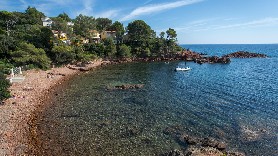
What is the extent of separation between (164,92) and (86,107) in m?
16.7

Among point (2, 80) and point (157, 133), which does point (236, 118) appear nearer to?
point (157, 133)

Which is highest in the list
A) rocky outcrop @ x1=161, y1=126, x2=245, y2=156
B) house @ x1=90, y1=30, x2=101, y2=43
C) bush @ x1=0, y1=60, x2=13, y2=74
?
house @ x1=90, y1=30, x2=101, y2=43

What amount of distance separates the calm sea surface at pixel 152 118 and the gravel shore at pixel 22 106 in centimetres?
213

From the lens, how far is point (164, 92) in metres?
46.7

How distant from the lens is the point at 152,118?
3178cm

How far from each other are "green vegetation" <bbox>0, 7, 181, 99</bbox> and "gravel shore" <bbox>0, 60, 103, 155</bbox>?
2.97 meters

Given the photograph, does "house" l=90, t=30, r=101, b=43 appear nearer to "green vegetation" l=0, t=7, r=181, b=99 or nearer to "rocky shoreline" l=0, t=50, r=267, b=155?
"green vegetation" l=0, t=7, r=181, b=99

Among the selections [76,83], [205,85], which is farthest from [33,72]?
[205,85]

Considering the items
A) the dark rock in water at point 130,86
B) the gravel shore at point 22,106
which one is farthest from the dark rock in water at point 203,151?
the dark rock in water at point 130,86

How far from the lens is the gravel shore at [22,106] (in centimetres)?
2361

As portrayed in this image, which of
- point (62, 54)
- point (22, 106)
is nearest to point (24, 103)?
point (22, 106)

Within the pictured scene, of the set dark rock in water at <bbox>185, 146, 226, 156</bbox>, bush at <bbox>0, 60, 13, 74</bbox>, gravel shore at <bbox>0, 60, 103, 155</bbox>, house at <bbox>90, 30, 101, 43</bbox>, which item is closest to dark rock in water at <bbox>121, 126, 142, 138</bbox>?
dark rock in water at <bbox>185, 146, 226, 156</bbox>

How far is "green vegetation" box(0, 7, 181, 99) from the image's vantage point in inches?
2393

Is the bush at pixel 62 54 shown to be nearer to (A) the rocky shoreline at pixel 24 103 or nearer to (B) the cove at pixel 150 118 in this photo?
(A) the rocky shoreline at pixel 24 103
